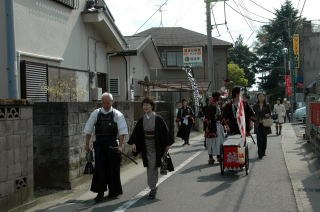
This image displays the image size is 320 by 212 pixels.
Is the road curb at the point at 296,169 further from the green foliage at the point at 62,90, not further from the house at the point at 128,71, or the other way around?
the house at the point at 128,71

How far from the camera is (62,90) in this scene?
469 inches

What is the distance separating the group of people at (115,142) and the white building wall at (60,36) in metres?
4.24

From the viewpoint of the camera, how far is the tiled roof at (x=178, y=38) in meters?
43.5

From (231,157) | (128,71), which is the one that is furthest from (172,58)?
(231,157)

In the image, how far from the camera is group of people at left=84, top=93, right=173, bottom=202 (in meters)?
7.93

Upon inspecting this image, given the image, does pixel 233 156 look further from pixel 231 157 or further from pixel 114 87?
pixel 114 87

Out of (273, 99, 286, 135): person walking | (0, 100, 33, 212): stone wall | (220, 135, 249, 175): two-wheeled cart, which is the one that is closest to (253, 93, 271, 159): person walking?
(220, 135, 249, 175): two-wheeled cart

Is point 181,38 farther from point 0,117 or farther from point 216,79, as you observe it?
point 0,117

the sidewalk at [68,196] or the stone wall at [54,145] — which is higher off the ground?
the stone wall at [54,145]

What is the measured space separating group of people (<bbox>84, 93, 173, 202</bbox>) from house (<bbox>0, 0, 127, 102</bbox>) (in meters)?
1.92

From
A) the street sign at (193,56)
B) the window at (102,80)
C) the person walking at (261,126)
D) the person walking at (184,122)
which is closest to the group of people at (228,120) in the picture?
the person walking at (261,126)

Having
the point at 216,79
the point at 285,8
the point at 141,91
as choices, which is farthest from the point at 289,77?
the point at 141,91

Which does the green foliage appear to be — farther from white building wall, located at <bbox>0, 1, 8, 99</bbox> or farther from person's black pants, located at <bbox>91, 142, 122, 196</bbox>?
person's black pants, located at <bbox>91, 142, 122, 196</bbox>

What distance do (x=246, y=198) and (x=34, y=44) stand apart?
7.10 m
